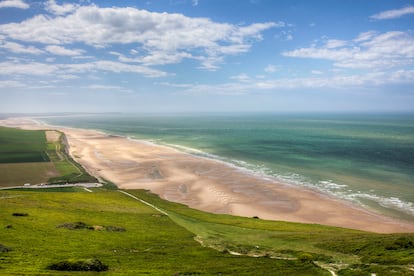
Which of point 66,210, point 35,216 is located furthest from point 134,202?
point 35,216

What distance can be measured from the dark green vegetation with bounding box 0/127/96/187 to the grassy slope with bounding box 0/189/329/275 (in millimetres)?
36910

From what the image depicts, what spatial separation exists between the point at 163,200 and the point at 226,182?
25077 mm

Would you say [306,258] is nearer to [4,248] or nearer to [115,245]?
[115,245]

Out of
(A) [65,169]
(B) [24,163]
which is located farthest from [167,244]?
(B) [24,163]

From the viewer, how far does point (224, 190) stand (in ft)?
283

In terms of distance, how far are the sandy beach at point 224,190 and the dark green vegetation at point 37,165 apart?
7273mm

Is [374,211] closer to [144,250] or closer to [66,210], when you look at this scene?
[144,250]

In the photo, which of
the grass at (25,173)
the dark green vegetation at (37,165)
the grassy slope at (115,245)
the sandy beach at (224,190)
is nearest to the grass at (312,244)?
the grassy slope at (115,245)

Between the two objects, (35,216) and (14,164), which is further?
(14,164)

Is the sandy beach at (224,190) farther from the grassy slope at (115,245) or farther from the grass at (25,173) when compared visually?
the grassy slope at (115,245)

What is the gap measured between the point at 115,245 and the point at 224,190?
51155mm

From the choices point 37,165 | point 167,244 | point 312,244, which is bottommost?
point 37,165

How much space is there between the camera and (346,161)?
119188 mm

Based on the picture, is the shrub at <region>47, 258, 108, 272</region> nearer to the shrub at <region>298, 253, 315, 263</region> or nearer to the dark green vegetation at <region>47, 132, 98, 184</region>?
the shrub at <region>298, 253, 315, 263</region>
